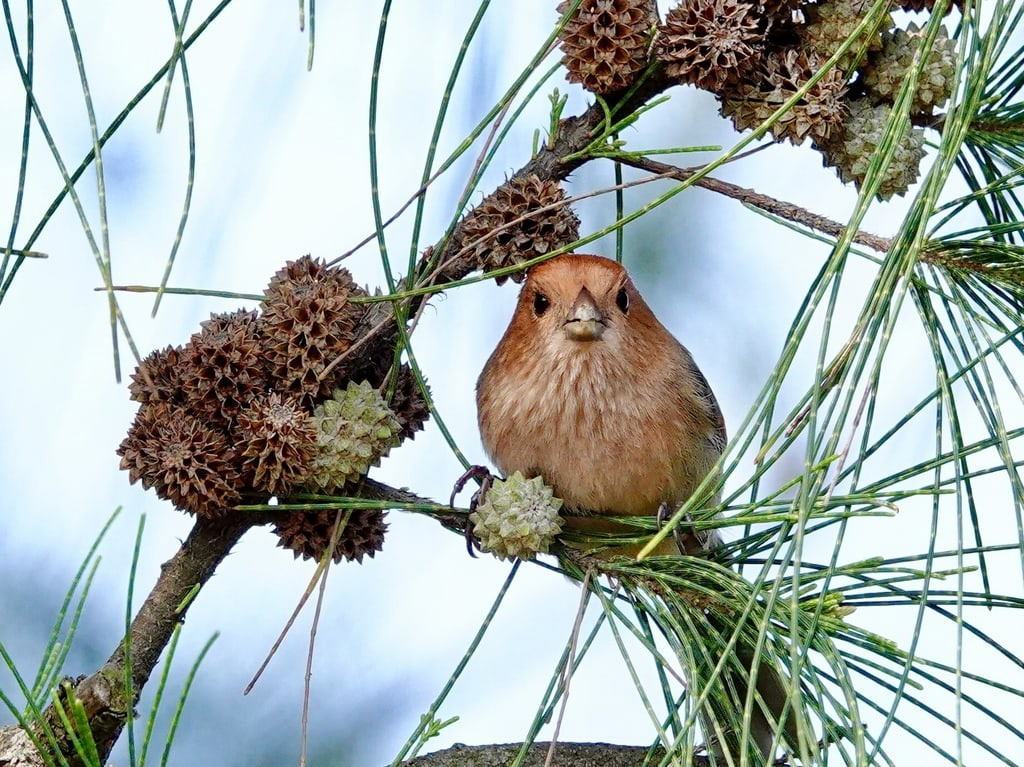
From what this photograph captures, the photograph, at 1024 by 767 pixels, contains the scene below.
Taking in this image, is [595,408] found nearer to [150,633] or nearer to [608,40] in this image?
[608,40]

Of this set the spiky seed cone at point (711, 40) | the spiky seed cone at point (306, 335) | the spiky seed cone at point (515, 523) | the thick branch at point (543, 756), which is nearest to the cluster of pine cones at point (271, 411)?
the spiky seed cone at point (306, 335)

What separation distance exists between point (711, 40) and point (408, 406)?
0.76m

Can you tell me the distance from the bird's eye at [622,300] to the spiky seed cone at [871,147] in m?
0.82

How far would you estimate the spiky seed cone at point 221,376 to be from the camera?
1.95m

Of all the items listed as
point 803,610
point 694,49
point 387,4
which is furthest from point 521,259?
point 803,610

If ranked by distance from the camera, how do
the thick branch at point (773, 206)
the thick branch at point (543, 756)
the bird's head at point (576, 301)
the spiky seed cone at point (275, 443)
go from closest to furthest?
the thick branch at point (773, 206), the spiky seed cone at point (275, 443), the thick branch at point (543, 756), the bird's head at point (576, 301)

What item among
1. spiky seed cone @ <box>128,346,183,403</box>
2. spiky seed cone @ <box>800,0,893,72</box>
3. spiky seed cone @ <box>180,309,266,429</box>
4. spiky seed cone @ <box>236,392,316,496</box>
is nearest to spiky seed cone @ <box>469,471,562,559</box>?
spiky seed cone @ <box>236,392,316,496</box>

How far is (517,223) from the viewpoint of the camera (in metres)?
2.04

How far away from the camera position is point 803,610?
1775mm

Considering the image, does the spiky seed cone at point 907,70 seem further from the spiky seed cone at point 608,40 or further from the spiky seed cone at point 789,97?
the spiky seed cone at point 608,40

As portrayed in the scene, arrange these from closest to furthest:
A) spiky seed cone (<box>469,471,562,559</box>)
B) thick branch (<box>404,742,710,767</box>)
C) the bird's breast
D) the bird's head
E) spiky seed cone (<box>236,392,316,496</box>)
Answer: spiky seed cone (<box>236,392,316,496</box>) → spiky seed cone (<box>469,471,562,559</box>) → thick branch (<box>404,742,710,767</box>) → the bird's breast → the bird's head

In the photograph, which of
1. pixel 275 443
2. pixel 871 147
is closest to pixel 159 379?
pixel 275 443

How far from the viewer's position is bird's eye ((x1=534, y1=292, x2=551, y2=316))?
269 centimetres

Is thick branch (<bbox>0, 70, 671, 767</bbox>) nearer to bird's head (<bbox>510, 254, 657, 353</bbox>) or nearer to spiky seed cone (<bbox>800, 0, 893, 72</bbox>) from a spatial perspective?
spiky seed cone (<bbox>800, 0, 893, 72</bbox>)
